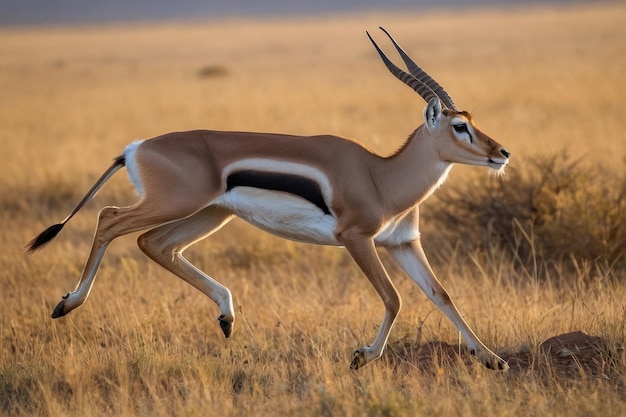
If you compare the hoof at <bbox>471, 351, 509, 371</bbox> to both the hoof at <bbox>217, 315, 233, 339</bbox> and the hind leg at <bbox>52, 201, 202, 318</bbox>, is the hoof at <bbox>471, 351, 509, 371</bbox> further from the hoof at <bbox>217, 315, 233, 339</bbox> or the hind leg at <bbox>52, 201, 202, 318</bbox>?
the hind leg at <bbox>52, 201, 202, 318</bbox>

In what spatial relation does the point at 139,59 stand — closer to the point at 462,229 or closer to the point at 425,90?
the point at 462,229

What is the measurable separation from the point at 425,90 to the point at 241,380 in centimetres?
213

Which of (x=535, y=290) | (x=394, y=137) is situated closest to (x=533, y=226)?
(x=535, y=290)

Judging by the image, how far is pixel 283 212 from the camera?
239 inches

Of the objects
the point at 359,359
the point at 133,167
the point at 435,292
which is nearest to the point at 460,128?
the point at 435,292

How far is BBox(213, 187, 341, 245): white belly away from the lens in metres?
6.04

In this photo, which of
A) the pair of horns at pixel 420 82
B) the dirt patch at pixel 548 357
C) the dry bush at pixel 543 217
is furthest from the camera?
the dry bush at pixel 543 217

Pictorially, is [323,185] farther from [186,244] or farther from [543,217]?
[543,217]

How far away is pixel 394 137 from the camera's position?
16.0 m

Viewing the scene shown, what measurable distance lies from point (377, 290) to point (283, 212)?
2.53 feet

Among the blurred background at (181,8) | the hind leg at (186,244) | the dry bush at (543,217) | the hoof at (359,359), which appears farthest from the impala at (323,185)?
the blurred background at (181,8)

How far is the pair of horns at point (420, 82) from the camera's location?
20.0 feet

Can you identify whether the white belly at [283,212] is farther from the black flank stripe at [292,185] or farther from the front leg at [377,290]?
the front leg at [377,290]

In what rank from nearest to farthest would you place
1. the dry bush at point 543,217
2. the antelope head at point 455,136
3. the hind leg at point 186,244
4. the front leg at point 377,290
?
the front leg at point 377,290, the antelope head at point 455,136, the hind leg at point 186,244, the dry bush at point 543,217
